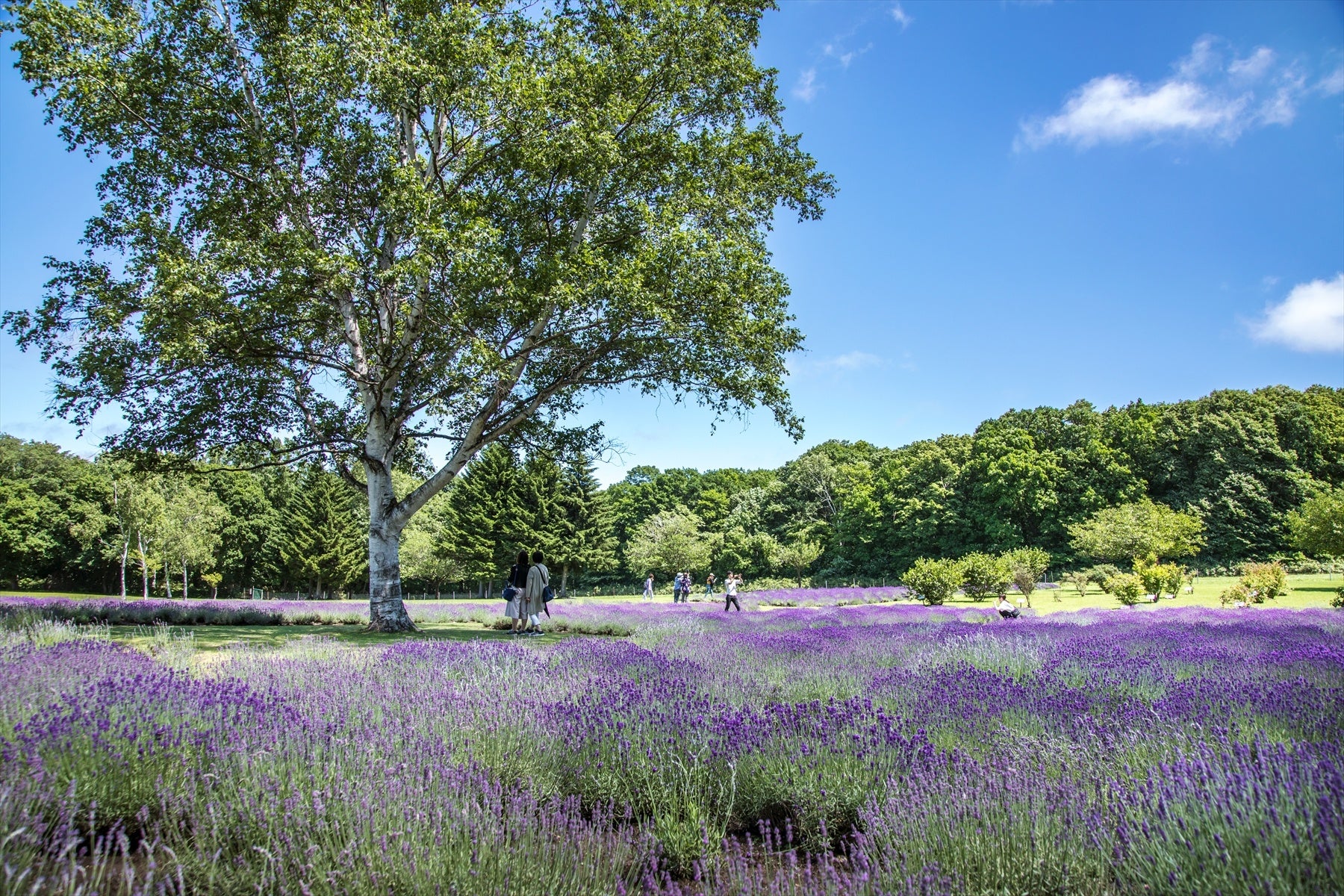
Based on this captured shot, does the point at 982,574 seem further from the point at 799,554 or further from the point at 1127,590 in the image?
the point at 799,554

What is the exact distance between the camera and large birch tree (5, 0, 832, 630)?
10758 mm

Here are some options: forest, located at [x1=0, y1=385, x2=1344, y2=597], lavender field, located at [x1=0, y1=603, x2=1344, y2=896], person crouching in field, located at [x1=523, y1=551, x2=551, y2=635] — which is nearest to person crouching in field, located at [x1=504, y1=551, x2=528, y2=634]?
person crouching in field, located at [x1=523, y1=551, x2=551, y2=635]

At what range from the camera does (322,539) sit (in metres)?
51.6

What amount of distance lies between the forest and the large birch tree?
33483 millimetres

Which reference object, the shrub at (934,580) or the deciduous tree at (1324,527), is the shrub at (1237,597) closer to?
the shrub at (934,580)

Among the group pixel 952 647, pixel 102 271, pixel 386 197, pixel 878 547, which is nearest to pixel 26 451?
pixel 102 271

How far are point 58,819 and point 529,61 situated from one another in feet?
43.0

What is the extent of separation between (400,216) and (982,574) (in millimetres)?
21373

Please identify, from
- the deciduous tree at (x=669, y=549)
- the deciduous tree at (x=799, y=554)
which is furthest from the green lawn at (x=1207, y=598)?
the deciduous tree at (x=669, y=549)

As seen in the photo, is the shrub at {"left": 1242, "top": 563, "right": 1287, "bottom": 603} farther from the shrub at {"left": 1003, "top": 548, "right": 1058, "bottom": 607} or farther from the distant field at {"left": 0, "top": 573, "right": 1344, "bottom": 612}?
the shrub at {"left": 1003, "top": 548, "right": 1058, "bottom": 607}

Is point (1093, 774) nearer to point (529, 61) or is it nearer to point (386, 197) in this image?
point (386, 197)

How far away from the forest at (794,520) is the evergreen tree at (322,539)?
0.43 ft

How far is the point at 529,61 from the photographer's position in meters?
12.5

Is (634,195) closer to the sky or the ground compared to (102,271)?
closer to the sky
